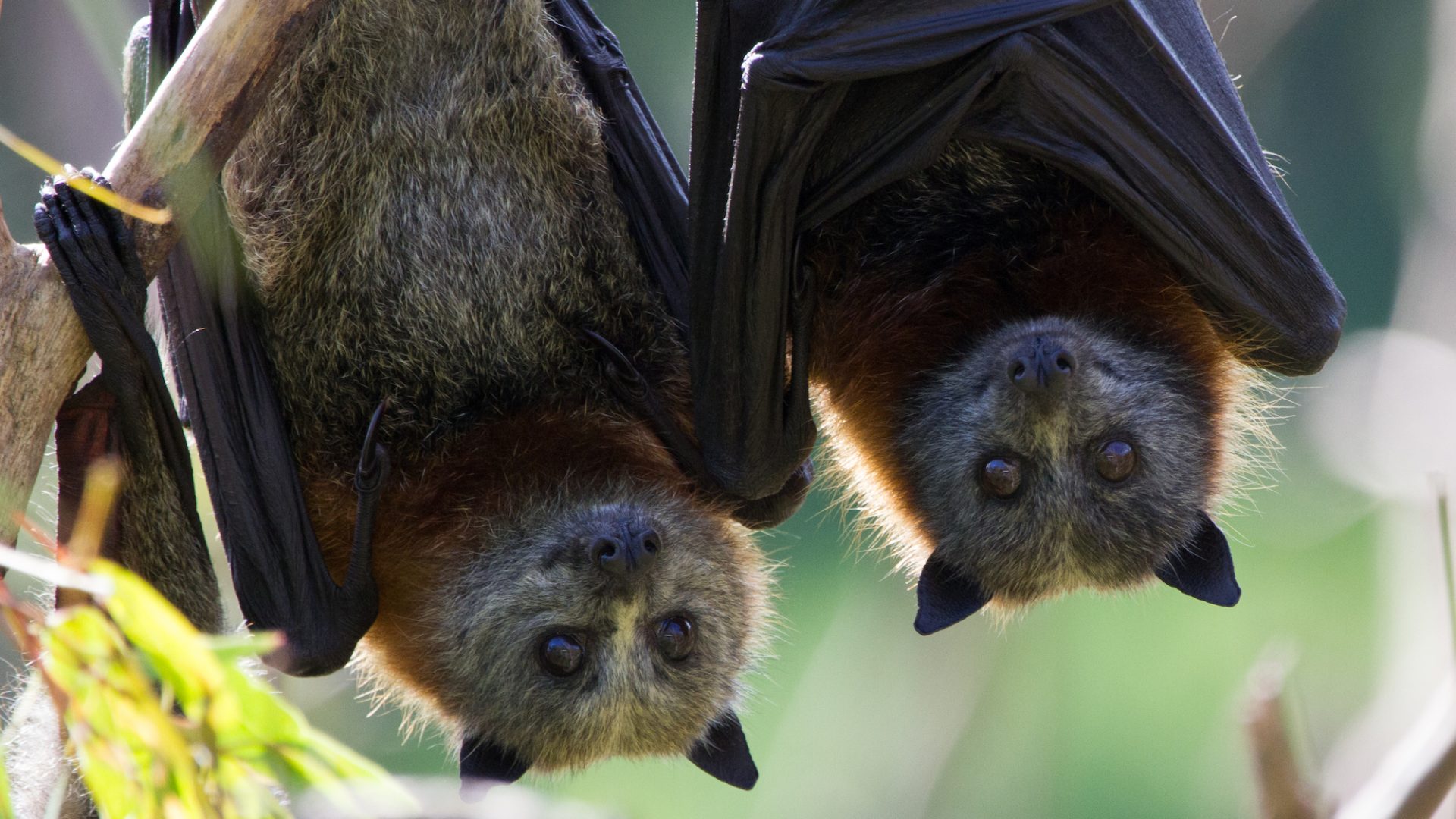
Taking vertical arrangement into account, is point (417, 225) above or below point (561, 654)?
above

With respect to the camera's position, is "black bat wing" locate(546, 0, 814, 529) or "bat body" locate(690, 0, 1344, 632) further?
"black bat wing" locate(546, 0, 814, 529)

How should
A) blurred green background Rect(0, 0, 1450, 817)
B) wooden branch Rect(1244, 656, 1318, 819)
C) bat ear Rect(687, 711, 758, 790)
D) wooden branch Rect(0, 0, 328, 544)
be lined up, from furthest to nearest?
1. blurred green background Rect(0, 0, 1450, 817)
2. bat ear Rect(687, 711, 758, 790)
3. wooden branch Rect(0, 0, 328, 544)
4. wooden branch Rect(1244, 656, 1318, 819)

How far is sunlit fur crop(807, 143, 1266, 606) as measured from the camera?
4734 millimetres

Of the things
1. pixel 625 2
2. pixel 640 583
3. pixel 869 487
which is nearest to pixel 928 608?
pixel 869 487

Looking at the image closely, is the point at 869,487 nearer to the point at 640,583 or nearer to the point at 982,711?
the point at 640,583

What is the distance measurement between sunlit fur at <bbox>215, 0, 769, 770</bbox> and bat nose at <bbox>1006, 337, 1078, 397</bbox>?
122cm

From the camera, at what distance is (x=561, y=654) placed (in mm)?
4770

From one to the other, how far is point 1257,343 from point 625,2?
11881 millimetres

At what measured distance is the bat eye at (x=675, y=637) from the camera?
4.88 m

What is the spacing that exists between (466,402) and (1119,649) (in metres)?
10.3

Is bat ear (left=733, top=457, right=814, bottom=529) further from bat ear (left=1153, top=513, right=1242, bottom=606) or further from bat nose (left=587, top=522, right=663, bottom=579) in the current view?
bat ear (left=1153, top=513, right=1242, bottom=606)

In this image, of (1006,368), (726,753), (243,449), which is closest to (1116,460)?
(1006,368)

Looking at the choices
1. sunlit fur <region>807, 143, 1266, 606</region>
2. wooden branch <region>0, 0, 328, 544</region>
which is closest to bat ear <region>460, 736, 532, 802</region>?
sunlit fur <region>807, 143, 1266, 606</region>

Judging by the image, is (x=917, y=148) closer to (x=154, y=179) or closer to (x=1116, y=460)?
(x=1116, y=460)
